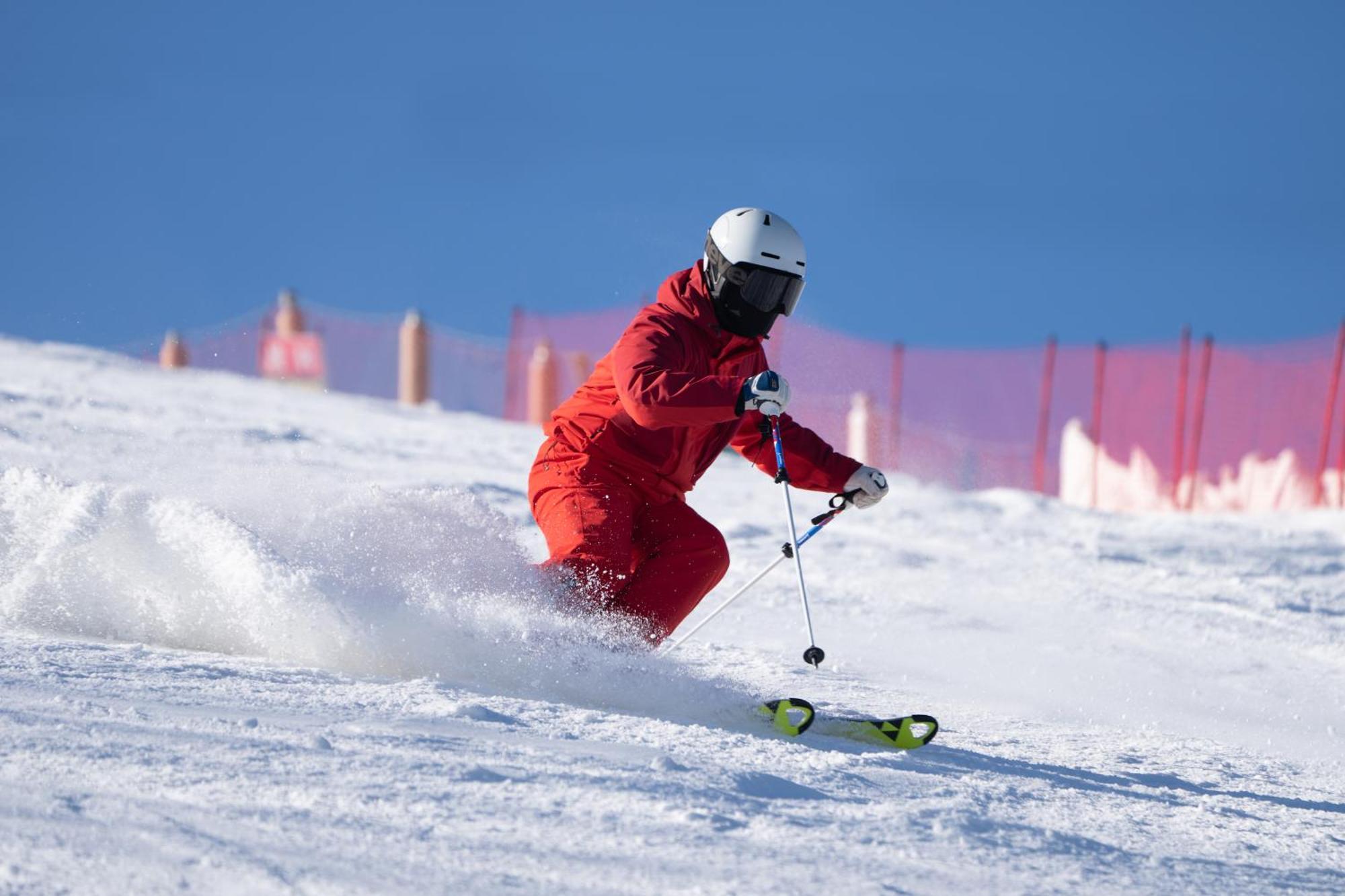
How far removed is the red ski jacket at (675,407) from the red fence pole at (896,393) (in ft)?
37.3

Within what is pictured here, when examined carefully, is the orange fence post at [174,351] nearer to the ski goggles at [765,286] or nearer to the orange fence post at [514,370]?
the orange fence post at [514,370]

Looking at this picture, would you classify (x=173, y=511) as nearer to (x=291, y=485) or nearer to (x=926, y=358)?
(x=291, y=485)

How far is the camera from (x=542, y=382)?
706 inches

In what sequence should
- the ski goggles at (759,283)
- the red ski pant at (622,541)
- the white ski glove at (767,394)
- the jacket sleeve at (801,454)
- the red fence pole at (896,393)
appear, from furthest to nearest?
the red fence pole at (896,393) → the jacket sleeve at (801,454) → the ski goggles at (759,283) → the red ski pant at (622,541) → the white ski glove at (767,394)

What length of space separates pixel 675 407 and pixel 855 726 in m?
1.02

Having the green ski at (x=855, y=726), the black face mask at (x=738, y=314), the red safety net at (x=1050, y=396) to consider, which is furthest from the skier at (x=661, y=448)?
the red safety net at (x=1050, y=396)

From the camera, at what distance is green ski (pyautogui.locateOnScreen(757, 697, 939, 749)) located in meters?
3.74

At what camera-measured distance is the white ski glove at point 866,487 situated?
15.3ft

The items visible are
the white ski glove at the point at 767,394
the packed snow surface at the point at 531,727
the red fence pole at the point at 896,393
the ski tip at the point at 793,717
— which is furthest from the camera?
the red fence pole at the point at 896,393

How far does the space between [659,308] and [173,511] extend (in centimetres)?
160

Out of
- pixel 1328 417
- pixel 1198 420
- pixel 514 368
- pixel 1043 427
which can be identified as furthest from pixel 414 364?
pixel 1328 417

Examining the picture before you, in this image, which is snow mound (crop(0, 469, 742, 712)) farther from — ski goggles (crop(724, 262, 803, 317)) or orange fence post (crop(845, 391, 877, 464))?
orange fence post (crop(845, 391, 877, 464))

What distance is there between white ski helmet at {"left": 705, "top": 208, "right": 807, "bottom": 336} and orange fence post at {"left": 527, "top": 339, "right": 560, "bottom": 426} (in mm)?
13385

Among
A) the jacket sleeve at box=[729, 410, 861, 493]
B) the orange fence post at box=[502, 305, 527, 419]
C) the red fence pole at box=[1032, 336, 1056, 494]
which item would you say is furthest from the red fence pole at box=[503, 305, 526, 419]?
the jacket sleeve at box=[729, 410, 861, 493]
